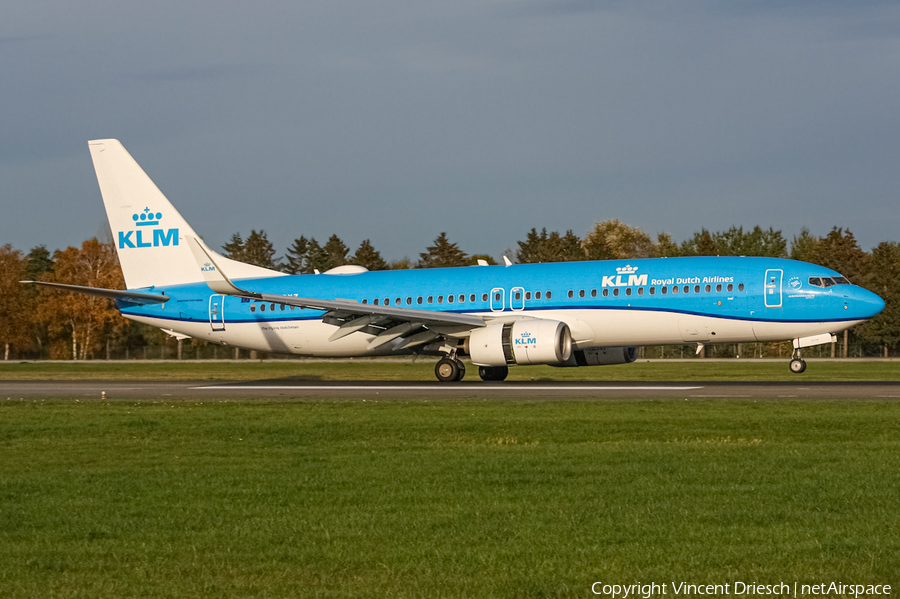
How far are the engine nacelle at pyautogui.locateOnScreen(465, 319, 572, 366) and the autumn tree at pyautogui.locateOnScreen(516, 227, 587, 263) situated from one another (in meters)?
65.1

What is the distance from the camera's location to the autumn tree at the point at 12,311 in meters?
91.2

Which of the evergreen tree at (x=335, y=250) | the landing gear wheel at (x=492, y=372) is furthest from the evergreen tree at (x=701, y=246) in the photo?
the landing gear wheel at (x=492, y=372)

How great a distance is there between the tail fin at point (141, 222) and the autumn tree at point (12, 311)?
192 ft

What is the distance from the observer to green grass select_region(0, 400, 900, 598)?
7457 mm

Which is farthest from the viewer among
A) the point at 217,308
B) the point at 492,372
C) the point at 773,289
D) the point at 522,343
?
the point at 217,308

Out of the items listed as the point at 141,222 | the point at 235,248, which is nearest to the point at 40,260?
the point at 235,248

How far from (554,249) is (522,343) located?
7342 cm

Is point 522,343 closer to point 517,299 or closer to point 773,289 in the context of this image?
point 517,299

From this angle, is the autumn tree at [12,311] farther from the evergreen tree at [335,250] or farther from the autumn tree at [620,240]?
the autumn tree at [620,240]

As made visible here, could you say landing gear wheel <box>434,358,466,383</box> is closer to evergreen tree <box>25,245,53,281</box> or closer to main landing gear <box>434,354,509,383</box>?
main landing gear <box>434,354,509,383</box>

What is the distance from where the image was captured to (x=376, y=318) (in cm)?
3272

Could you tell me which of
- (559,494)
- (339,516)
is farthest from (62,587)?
(559,494)

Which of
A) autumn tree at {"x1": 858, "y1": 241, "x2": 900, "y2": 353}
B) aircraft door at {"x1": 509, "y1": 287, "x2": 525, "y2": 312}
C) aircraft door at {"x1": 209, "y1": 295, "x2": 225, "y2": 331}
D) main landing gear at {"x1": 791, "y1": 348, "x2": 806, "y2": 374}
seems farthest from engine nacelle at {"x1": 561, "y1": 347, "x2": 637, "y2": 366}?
autumn tree at {"x1": 858, "y1": 241, "x2": 900, "y2": 353}

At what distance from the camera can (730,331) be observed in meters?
30.8
